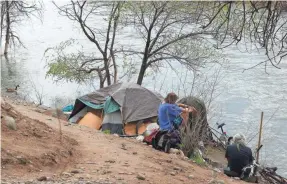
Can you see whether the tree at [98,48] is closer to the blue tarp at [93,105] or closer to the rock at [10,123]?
the blue tarp at [93,105]

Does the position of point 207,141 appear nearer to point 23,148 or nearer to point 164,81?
point 23,148

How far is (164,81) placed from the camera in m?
27.3

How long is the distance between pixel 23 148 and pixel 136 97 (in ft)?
32.0

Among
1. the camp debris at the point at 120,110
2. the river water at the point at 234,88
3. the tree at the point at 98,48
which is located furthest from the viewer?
the tree at the point at 98,48

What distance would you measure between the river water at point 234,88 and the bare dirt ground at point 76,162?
9513 millimetres

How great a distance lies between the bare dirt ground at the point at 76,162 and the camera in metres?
6.13

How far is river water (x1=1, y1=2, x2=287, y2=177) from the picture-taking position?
2109 cm

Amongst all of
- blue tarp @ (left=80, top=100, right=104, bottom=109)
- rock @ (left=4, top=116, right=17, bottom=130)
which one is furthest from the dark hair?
blue tarp @ (left=80, top=100, right=104, bottom=109)

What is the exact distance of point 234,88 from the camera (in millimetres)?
27016

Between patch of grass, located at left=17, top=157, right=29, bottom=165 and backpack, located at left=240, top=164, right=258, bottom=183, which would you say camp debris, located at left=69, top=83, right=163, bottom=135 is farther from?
patch of grass, located at left=17, top=157, right=29, bottom=165

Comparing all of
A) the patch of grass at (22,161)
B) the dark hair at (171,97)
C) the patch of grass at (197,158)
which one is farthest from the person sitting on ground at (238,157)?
the patch of grass at (22,161)

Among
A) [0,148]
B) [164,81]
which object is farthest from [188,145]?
[164,81]

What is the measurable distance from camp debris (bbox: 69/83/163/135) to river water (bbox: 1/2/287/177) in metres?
3.04

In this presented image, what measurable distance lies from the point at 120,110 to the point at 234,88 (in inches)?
496
